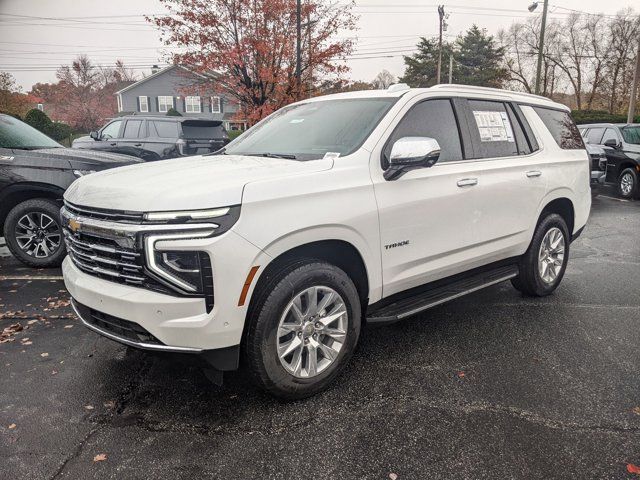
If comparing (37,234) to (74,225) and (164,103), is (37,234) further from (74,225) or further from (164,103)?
(164,103)

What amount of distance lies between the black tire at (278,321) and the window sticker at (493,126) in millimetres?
1978

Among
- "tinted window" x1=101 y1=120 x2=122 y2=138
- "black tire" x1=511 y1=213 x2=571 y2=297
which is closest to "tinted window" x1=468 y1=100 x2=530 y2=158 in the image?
"black tire" x1=511 y1=213 x2=571 y2=297

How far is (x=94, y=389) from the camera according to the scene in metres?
3.30

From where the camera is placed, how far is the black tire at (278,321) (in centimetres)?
282

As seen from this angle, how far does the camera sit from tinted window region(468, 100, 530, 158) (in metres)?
4.19

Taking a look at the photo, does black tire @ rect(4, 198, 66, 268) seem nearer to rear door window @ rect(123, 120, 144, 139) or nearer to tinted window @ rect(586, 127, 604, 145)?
rear door window @ rect(123, 120, 144, 139)

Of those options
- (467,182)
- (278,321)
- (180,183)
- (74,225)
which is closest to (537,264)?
(467,182)

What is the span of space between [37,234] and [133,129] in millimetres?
7863

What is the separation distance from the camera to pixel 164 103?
51.8 m

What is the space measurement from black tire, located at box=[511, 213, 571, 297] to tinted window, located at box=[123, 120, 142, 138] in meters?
11.1

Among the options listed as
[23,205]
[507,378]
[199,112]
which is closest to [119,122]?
[23,205]

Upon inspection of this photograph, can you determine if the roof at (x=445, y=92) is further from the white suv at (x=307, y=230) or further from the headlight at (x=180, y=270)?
the headlight at (x=180, y=270)

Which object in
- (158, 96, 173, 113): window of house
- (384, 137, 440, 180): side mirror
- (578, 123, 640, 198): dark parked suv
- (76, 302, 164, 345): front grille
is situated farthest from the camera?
(158, 96, 173, 113): window of house

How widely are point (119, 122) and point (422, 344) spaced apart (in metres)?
12.1
